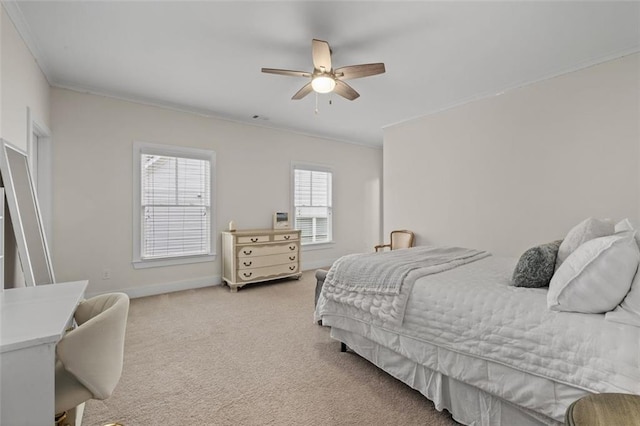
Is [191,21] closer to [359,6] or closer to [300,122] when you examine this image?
[359,6]

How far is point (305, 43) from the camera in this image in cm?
264

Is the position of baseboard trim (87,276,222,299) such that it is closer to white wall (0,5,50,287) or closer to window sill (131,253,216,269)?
window sill (131,253,216,269)

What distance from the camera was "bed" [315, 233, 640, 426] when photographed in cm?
121

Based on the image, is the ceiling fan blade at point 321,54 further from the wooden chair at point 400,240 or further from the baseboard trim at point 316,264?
the baseboard trim at point 316,264

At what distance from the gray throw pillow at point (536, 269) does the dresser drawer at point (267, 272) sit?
3.51m

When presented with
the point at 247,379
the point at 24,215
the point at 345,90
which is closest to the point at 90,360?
the point at 247,379

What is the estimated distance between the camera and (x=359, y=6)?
213 centimetres

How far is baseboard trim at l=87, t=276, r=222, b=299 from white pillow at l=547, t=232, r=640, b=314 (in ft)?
14.1

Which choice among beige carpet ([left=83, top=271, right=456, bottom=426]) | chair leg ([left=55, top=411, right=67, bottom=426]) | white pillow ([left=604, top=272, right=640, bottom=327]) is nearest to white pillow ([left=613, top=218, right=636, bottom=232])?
white pillow ([left=604, top=272, right=640, bottom=327])

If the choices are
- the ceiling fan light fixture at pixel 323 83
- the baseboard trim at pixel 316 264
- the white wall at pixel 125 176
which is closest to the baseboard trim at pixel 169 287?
the white wall at pixel 125 176

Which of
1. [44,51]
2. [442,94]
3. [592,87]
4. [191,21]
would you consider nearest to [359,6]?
[191,21]

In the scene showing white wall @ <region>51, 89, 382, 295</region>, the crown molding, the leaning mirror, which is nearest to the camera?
the leaning mirror

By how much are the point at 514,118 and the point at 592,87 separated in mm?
714

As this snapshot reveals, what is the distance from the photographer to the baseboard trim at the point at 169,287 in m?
3.92
